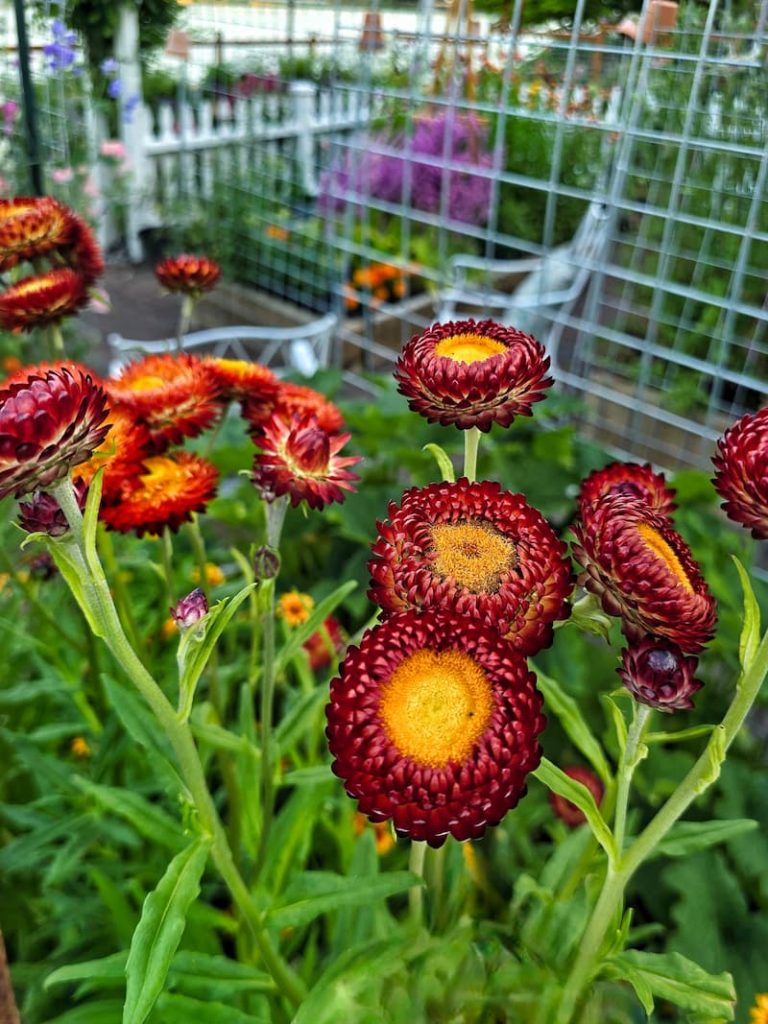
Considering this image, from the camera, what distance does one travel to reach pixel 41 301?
876mm

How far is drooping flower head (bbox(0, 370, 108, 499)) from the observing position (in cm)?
41

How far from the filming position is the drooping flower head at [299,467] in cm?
62

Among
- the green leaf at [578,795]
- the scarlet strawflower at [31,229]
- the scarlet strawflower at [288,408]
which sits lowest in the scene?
the green leaf at [578,795]

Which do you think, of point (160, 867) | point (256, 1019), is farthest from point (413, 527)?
point (160, 867)

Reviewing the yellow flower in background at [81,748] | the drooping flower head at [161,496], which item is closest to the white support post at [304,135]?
the yellow flower in background at [81,748]

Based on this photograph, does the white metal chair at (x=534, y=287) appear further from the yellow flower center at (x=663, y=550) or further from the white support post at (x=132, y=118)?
A: the yellow flower center at (x=663, y=550)

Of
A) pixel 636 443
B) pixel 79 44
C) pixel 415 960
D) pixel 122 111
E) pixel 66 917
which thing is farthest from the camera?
pixel 122 111

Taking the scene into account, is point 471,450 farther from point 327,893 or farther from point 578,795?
point 327,893

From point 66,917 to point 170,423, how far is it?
0.53m

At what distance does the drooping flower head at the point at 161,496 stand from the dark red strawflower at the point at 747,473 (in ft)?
1.27

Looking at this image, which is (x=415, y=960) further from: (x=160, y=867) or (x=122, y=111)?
(x=122, y=111)

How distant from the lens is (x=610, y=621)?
51 cm

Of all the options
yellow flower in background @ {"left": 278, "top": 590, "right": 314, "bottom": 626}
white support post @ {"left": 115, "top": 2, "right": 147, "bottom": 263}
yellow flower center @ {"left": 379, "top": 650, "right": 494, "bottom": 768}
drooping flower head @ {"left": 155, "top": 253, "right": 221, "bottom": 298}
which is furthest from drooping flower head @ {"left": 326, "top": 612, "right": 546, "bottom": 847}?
white support post @ {"left": 115, "top": 2, "right": 147, "bottom": 263}

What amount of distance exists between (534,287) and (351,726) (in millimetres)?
3010
